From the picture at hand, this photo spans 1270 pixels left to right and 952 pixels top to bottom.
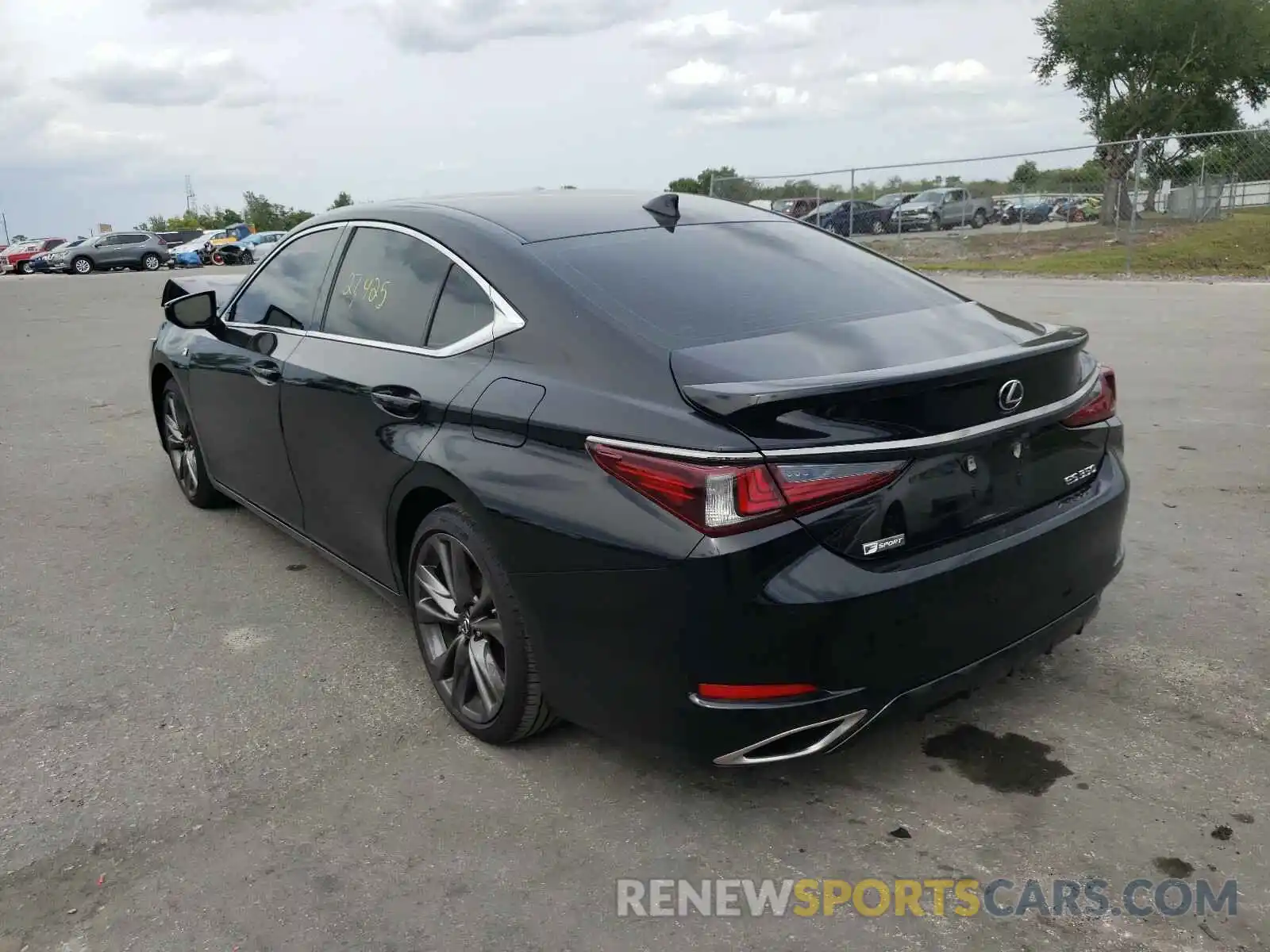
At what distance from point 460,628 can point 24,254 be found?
50.1 meters

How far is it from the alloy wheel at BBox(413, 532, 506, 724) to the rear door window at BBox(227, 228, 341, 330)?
4.53 feet

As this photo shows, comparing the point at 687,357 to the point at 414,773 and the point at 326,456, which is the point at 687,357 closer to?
the point at 414,773

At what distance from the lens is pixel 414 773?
3121mm

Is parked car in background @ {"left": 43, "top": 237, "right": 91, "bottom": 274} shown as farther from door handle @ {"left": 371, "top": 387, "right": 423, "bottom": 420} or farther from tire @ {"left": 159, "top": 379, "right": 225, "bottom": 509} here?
door handle @ {"left": 371, "top": 387, "right": 423, "bottom": 420}

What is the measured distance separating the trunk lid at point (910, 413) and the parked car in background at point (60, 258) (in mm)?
45465

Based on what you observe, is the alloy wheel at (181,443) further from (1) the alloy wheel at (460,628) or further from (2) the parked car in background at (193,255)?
(2) the parked car in background at (193,255)

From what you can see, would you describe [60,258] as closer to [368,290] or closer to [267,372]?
[267,372]

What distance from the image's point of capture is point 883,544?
2545mm

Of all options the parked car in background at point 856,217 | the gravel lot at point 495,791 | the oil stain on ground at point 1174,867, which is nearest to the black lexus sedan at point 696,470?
the gravel lot at point 495,791

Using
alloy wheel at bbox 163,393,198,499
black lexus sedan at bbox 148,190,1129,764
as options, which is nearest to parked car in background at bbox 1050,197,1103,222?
alloy wheel at bbox 163,393,198,499

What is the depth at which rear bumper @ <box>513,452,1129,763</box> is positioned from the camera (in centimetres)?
246

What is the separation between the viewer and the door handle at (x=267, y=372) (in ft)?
13.8

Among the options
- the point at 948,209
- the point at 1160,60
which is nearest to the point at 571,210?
the point at 948,209

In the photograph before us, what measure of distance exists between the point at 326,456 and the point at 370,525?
1.24ft
